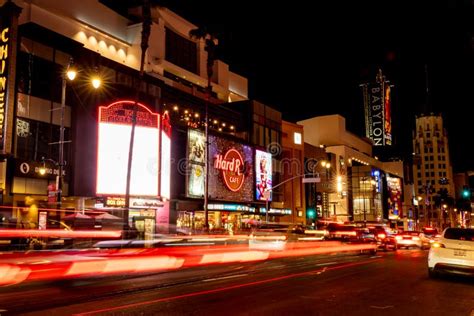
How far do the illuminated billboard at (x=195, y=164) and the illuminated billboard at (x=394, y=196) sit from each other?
70.9 m

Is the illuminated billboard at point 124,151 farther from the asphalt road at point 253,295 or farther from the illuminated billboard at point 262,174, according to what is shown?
the asphalt road at point 253,295

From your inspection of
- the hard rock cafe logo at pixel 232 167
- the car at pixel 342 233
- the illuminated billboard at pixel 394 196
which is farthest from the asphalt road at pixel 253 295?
the illuminated billboard at pixel 394 196

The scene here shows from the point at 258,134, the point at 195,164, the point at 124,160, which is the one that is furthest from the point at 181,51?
the point at 124,160

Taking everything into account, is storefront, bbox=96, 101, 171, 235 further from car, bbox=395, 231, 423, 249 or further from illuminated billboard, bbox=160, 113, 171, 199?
car, bbox=395, 231, 423, 249

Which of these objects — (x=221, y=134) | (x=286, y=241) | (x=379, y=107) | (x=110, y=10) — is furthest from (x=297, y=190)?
(x=379, y=107)

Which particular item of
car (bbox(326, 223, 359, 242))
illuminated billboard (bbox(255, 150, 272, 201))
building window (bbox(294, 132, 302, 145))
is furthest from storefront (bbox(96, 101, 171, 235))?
building window (bbox(294, 132, 302, 145))

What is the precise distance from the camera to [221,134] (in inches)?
2060

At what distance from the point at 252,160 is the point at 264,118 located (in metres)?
7.88

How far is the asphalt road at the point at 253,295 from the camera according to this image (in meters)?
9.78

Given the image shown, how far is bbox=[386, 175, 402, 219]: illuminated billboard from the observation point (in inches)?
4331

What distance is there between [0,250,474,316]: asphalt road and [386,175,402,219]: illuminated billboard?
97.2m

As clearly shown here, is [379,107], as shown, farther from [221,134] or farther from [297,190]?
[221,134]

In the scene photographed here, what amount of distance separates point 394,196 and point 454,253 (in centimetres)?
10175

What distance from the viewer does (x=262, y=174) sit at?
5862cm
